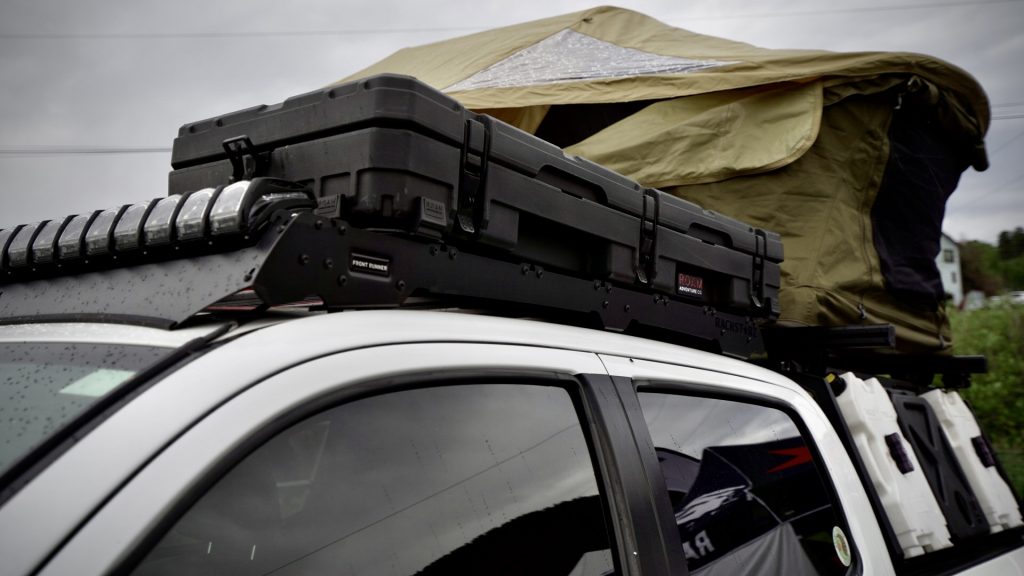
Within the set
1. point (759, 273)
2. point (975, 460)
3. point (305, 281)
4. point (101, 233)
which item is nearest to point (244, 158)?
point (101, 233)

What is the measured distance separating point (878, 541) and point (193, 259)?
1.98 metres

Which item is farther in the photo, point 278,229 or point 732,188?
point 732,188

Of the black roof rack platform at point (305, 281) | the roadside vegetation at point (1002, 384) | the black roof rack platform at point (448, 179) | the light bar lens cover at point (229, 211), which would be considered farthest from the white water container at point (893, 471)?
the roadside vegetation at point (1002, 384)

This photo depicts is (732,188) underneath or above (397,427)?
above

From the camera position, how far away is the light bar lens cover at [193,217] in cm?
148

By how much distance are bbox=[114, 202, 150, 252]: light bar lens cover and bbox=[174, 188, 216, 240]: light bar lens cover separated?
119 mm

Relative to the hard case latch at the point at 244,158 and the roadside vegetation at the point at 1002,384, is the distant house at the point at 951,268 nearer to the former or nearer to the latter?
the roadside vegetation at the point at 1002,384

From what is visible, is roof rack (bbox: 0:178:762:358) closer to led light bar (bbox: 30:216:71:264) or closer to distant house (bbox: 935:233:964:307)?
led light bar (bbox: 30:216:71:264)

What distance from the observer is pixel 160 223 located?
1.55 meters

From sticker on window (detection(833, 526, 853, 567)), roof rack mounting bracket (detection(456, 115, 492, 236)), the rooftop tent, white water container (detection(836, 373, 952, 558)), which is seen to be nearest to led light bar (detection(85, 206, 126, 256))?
roof rack mounting bracket (detection(456, 115, 492, 236))

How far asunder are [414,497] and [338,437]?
155 millimetres

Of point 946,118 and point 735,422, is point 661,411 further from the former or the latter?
point 946,118

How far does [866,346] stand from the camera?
3.16 m

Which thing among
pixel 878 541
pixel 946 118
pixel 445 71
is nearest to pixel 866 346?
pixel 878 541
